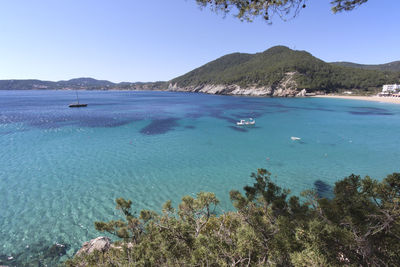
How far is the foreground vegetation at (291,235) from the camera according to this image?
3676 mm

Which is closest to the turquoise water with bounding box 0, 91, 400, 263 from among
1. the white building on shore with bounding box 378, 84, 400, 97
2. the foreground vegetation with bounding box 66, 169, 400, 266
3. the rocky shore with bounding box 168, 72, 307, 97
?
the foreground vegetation with bounding box 66, 169, 400, 266

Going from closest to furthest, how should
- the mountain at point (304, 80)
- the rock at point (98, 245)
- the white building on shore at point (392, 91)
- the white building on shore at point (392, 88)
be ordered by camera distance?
the rock at point (98, 245) < the white building on shore at point (392, 91) < the white building on shore at point (392, 88) < the mountain at point (304, 80)

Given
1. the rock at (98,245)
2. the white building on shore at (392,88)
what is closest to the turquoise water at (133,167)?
the rock at (98,245)

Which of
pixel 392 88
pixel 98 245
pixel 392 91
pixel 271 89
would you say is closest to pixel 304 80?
pixel 271 89

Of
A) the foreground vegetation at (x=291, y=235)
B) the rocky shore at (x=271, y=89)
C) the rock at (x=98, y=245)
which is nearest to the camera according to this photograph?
the foreground vegetation at (x=291, y=235)

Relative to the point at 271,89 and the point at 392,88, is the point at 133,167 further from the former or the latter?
the point at 392,88

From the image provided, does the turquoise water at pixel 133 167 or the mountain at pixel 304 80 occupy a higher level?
the mountain at pixel 304 80

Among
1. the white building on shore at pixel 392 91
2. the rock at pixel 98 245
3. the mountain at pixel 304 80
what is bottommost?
the rock at pixel 98 245

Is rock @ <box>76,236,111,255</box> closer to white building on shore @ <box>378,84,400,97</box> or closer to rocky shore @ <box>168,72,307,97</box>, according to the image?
rocky shore @ <box>168,72,307,97</box>

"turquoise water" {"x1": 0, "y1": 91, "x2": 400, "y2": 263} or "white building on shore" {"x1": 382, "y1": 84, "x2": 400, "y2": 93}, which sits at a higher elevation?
"white building on shore" {"x1": 382, "y1": 84, "x2": 400, "y2": 93}

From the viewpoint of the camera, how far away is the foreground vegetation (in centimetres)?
368

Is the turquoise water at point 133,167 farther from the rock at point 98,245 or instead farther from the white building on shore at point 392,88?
the white building on shore at point 392,88

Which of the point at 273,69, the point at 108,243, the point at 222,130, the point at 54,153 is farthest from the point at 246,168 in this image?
the point at 273,69

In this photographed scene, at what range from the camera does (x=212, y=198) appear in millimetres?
6242
